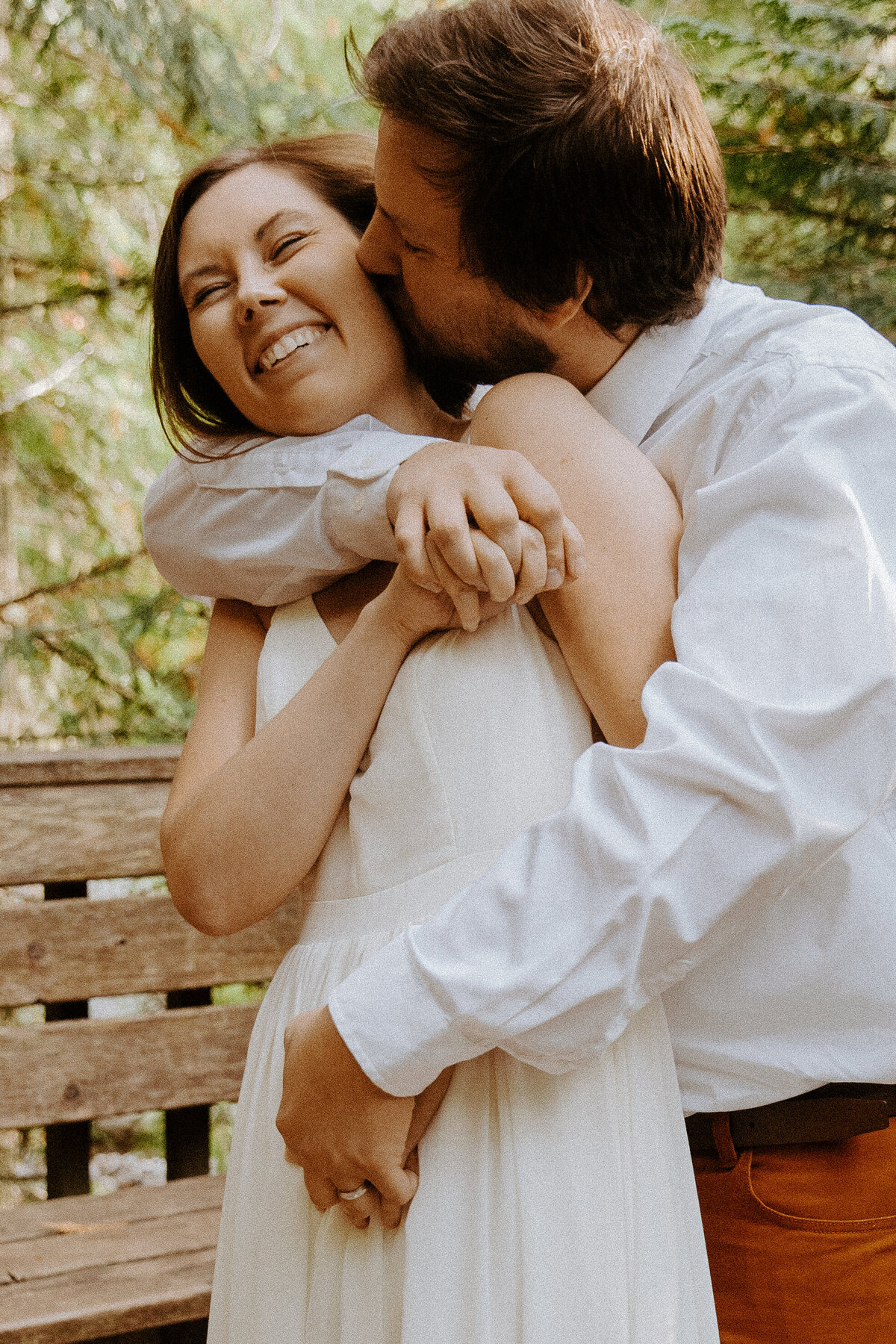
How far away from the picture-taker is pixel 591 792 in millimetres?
947

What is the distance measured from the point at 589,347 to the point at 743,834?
574 millimetres

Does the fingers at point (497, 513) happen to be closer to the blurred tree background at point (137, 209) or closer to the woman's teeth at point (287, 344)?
the woman's teeth at point (287, 344)

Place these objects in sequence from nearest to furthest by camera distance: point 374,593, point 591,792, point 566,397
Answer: point 591,792 < point 566,397 < point 374,593

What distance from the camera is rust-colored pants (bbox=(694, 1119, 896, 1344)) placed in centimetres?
114

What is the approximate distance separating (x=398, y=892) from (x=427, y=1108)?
20 centimetres

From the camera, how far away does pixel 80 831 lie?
2.58 metres

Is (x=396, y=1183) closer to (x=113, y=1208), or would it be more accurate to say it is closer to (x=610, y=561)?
(x=610, y=561)

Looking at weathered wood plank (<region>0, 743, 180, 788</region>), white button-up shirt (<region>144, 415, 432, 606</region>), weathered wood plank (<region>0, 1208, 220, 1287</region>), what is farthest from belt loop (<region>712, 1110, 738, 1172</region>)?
weathered wood plank (<region>0, 743, 180, 788</region>)

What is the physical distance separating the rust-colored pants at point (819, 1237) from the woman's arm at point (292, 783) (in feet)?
1.75

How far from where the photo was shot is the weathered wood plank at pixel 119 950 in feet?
8.16

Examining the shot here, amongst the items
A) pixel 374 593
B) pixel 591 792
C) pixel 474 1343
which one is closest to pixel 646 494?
pixel 591 792

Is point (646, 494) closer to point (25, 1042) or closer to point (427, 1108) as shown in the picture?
point (427, 1108)

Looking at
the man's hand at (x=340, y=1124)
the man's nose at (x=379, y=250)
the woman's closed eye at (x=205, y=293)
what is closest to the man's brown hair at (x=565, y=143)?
the man's nose at (x=379, y=250)

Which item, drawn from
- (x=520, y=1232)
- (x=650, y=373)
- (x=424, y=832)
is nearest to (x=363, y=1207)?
(x=520, y=1232)
